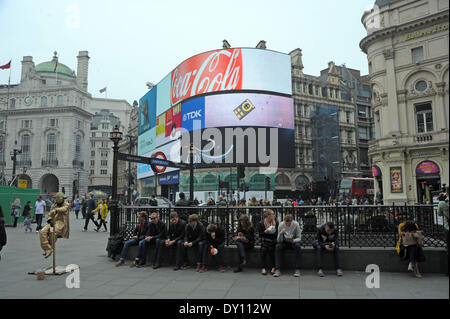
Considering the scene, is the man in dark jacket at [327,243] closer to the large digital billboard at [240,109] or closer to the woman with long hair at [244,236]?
the woman with long hair at [244,236]

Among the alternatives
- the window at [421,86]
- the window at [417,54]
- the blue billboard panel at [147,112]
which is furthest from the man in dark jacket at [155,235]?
the blue billboard panel at [147,112]

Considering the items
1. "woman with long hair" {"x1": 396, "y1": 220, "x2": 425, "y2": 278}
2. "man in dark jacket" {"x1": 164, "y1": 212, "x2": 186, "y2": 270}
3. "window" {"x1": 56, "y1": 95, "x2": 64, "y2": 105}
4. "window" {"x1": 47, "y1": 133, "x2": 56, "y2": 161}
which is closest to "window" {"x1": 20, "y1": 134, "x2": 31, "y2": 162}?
"window" {"x1": 47, "y1": 133, "x2": 56, "y2": 161}

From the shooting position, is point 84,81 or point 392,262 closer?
point 392,262

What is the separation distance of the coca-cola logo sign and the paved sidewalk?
37914 mm

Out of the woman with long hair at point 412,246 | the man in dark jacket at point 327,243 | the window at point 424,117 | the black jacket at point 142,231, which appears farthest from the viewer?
the window at point 424,117

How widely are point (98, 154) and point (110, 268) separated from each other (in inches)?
4096

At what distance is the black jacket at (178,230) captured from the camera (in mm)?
8812

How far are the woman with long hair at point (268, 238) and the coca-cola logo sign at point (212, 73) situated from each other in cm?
3716

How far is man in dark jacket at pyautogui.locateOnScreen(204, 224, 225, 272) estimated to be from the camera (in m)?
8.30

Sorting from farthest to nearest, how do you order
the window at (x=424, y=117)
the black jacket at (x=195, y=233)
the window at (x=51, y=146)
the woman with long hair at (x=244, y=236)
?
1. the window at (x=51, y=146)
2. the window at (x=424, y=117)
3. the black jacket at (x=195, y=233)
4. the woman with long hair at (x=244, y=236)

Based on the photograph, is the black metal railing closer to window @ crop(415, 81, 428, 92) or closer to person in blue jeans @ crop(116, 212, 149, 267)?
person in blue jeans @ crop(116, 212, 149, 267)

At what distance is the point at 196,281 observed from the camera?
7.19 m

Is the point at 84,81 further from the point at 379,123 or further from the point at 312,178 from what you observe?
the point at 379,123

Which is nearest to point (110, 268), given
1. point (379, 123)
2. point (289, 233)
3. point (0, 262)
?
point (0, 262)
